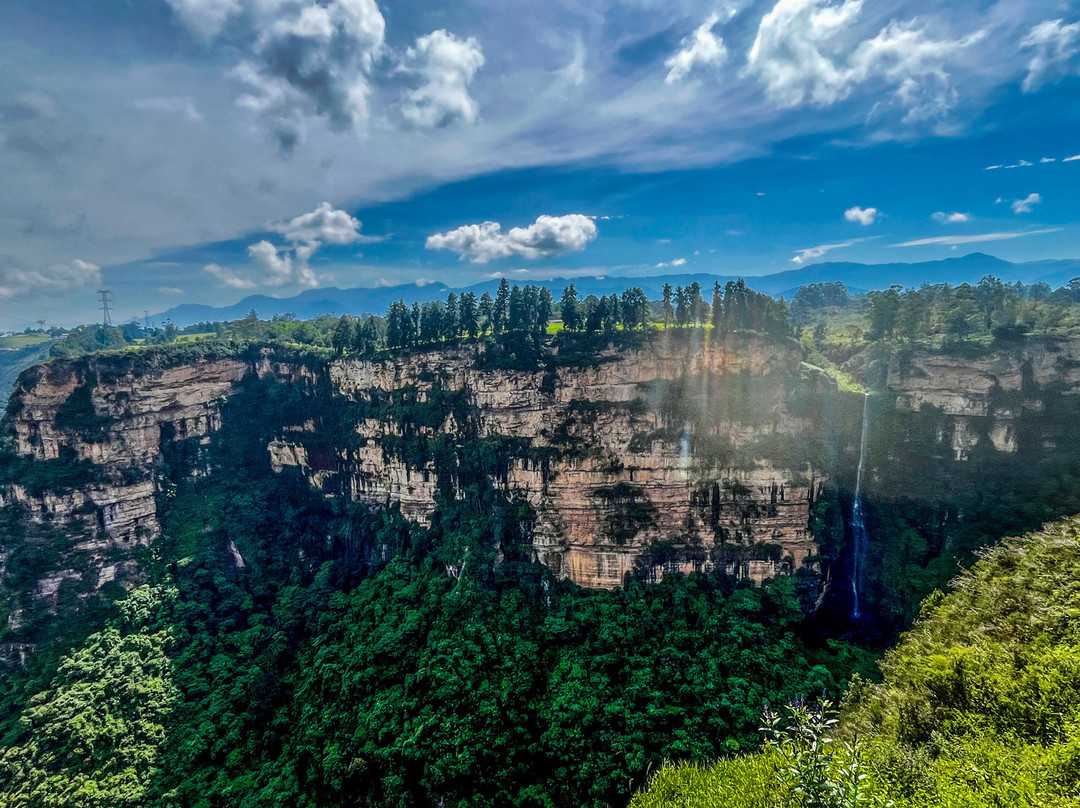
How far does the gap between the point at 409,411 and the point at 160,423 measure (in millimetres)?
26385

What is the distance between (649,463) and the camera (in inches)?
1640

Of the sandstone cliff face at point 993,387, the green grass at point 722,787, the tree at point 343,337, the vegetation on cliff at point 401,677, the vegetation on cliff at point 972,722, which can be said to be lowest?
the vegetation on cliff at point 401,677

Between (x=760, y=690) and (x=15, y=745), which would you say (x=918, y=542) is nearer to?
(x=760, y=690)

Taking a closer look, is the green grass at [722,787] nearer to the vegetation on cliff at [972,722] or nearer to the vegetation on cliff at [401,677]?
the vegetation on cliff at [972,722]

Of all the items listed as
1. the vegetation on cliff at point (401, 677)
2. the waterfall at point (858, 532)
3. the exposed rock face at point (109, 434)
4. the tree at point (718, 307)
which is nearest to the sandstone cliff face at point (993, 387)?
the waterfall at point (858, 532)

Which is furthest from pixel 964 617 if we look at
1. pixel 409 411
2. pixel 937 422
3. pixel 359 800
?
pixel 409 411

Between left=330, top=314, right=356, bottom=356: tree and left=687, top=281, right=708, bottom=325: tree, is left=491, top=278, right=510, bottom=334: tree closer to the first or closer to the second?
left=330, top=314, right=356, bottom=356: tree

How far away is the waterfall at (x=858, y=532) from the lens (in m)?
40.5

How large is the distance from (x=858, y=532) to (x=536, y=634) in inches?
1126

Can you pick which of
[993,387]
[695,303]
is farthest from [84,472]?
[993,387]

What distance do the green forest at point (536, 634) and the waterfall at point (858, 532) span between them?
2.08 feet

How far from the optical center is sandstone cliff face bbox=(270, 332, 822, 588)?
4009 centimetres

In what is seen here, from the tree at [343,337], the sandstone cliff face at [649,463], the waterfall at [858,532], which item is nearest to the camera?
the sandstone cliff face at [649,463]

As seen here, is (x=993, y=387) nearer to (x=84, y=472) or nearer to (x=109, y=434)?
(x=109, y=434)
